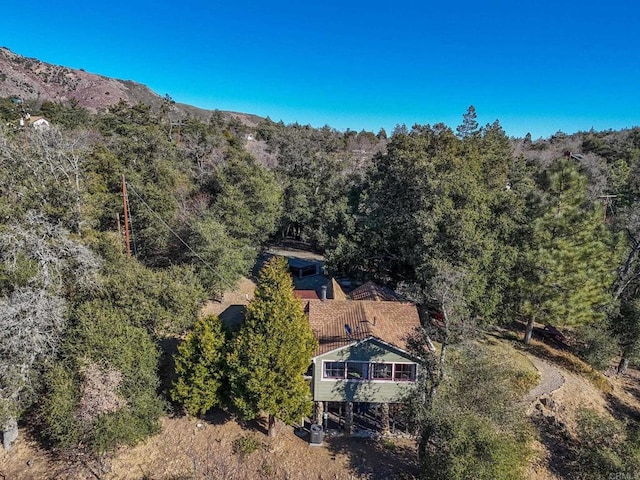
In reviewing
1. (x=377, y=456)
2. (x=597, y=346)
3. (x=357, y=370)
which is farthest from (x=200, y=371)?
(x=597, y=346)

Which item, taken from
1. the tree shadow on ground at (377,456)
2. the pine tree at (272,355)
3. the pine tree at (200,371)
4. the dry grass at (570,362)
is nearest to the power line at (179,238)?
the pine tree at (200,371)

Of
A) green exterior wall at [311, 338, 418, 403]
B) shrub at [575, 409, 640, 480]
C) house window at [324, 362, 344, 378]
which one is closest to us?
shrub at [575, 409, 640, 480]

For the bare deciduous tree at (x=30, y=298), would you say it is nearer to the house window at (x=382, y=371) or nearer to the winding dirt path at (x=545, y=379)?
the house window at (x=382, y=371)

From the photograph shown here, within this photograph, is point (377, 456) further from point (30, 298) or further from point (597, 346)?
point (597, 346)

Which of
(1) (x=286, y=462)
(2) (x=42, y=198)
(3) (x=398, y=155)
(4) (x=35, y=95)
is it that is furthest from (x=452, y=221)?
(4) (x=35, y=95)

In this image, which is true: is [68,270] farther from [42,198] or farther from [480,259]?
[480,259]

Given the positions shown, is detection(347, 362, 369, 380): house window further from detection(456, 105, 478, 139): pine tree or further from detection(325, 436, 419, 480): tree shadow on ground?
detection(456, 105, 478, 139): pine tree

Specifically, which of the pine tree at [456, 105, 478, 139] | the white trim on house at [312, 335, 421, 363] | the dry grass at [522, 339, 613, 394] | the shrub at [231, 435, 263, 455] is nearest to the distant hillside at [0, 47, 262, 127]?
the pine tree at [456, 105, 478, 139]
